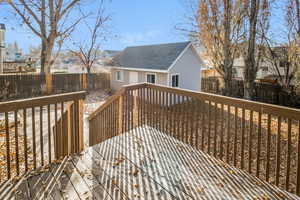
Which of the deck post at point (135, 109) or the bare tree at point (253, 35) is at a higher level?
the bare tree at point (253, 35)

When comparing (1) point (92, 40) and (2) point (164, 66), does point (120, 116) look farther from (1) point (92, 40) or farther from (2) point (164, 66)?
(1) point (92, 40)

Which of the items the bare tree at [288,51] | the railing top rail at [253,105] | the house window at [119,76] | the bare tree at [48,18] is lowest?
the railing top rail at [253,105]

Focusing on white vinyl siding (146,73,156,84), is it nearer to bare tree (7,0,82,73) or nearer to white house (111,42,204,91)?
white house (111,42,204,91)

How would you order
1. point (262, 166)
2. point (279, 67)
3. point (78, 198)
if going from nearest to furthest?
point (78, 198) → point (262, 166) → point (279, 67)

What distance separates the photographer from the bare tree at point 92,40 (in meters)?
17.0

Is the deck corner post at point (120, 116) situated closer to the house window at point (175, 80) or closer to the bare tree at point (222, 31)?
the house window at point (175, 80)

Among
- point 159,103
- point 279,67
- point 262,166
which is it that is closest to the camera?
point 159,103

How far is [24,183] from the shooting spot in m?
2.48

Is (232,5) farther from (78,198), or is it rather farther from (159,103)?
(78,198)

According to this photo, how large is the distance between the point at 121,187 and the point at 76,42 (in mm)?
16911

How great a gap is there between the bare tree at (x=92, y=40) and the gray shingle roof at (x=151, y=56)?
6.85 feet

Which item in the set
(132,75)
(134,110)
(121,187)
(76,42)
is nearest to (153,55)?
(132,75)

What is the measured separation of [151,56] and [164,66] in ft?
7.85

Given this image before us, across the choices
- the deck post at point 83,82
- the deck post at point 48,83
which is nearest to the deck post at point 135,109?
the deck post at point 48,83
